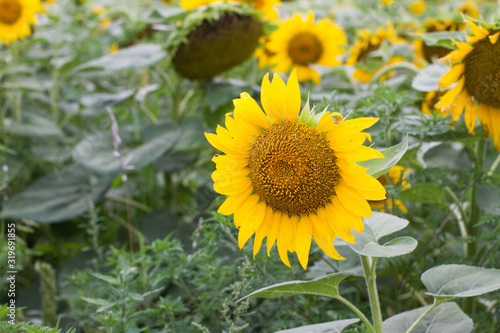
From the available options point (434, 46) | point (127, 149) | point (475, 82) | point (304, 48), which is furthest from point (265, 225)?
point (304, 48)

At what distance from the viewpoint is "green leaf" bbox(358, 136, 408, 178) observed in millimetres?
708

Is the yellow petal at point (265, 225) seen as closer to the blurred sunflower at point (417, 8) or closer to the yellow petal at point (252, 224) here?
the yellow petal at point (252, 224)

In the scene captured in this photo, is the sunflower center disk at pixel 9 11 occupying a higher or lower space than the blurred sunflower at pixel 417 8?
higher

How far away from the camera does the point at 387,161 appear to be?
2.41ft

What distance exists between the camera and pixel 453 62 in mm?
996

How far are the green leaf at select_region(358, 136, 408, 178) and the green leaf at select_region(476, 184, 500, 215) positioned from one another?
0.41 meters

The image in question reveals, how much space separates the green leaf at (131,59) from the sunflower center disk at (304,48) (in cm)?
68

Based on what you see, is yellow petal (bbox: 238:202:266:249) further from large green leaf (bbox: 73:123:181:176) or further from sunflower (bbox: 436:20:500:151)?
large green leaf (bbox: 73:123:181:176)

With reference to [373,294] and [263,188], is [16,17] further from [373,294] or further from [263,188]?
[373,294]

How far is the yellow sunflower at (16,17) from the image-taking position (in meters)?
1.98

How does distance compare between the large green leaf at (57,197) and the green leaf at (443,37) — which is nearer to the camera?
the green leaf at (443,37)

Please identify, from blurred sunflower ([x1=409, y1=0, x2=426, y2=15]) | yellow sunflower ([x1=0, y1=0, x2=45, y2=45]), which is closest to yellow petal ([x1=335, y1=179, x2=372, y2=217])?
yellow sunflower ([x1=0, y1=0, x2=45, y2=45])

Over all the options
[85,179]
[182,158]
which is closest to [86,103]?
[85,179]

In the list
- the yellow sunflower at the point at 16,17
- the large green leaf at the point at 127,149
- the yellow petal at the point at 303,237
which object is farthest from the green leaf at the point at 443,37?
the yellow sunflower at the point at 16,17
